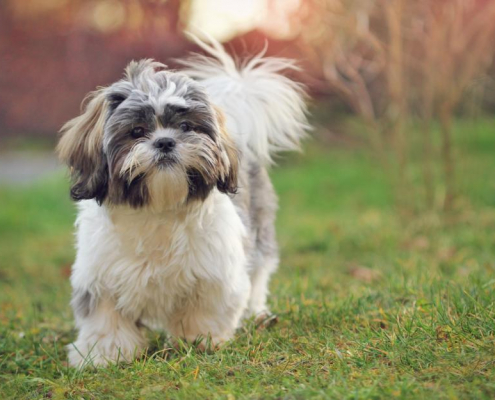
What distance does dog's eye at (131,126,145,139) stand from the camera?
10.4ft

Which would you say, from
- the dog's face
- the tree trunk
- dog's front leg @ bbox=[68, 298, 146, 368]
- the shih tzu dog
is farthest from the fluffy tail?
the tree trunk

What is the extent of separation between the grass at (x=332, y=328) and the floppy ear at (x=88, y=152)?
0.75 metres

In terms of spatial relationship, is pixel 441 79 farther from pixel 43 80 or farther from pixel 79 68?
pixel 43 80

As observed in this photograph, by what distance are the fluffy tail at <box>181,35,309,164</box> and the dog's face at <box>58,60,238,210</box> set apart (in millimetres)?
630

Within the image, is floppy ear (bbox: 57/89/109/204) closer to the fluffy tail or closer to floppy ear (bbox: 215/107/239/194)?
floppy ear (bbox: 215/107/239/194)

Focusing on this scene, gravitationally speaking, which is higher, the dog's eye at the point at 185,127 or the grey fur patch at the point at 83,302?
the dog's eye at the point at 185,127

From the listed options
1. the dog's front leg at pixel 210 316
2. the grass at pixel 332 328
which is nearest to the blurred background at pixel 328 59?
the grass at pixel 332 328

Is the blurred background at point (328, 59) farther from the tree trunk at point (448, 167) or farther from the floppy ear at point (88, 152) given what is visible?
the floppy ear at point (88, 152)

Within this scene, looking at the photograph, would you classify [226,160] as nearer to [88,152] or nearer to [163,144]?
[163,144]

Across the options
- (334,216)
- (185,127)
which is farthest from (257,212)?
(334,216)

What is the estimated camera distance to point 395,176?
299 inches

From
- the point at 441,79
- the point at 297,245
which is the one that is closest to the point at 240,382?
the point at 297,245

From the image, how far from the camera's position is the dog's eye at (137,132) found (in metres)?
3.18

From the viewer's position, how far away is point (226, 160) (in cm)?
336
